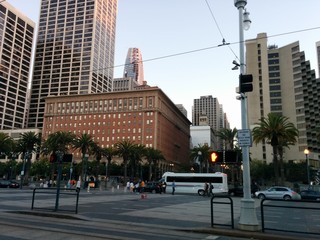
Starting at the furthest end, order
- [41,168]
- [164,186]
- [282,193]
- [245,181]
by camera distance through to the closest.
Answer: [41,168] → [164,186] → [282,193] → [245,181]

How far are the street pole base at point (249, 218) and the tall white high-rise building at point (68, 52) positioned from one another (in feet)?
531

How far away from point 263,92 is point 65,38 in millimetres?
119308

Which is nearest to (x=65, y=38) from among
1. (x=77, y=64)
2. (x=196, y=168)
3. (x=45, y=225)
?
(x=77, y=64)

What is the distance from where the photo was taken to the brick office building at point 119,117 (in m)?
129

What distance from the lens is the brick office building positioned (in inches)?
5089

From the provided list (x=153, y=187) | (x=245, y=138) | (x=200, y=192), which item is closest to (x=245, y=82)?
(x=245, y=138)

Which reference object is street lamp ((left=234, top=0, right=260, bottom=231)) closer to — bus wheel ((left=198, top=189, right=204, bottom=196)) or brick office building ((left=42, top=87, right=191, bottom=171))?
bus wheel ((left=198, top=189, right=204, bottom=196))

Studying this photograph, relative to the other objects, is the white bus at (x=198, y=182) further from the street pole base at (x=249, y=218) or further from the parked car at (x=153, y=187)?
the street pole base at (x=249, y=218)

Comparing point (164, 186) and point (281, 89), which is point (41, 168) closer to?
point (164, 186)

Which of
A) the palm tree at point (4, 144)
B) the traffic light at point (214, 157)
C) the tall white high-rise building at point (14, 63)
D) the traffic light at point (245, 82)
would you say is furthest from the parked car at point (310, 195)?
the tall white high-rise building at point (14, 63)

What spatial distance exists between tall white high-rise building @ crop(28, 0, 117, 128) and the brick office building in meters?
25.8

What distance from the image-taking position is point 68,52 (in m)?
175

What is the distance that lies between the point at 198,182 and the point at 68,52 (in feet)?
491

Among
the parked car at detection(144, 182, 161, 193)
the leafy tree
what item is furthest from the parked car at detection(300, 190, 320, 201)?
the leafy tree
